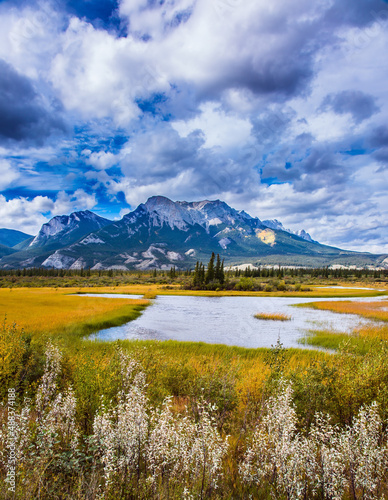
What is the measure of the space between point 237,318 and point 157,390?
30056 mm

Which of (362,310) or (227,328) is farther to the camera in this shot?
(362,310)

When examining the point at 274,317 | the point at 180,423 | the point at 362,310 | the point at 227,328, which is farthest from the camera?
the point at 362,310

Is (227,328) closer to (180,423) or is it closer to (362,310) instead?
(362,310)

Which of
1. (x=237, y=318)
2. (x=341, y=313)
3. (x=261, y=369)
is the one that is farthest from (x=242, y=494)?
(x=341, y=313)

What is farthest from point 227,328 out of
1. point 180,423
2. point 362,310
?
point 180,423

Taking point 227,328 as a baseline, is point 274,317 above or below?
above

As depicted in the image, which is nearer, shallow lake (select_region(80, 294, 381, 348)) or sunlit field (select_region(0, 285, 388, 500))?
sunlit field (select_region(0, 285, 388, 500))

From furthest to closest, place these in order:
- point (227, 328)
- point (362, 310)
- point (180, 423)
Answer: point (362, 310)
point (227, 328)
point (180, 423)

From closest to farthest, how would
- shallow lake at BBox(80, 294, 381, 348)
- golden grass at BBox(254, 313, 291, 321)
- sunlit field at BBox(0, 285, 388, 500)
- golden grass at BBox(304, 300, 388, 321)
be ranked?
sunlit field at BBox(0, 285, 388, 500), shallow lake at BBox(80, 294, 381, 348), golden grass at BBox(304, 300, 388, 321), golden grass at BBox(254, 313, 291, 321)

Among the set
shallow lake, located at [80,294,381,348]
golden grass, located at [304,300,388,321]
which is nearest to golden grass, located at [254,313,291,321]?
shallow lake, located at [80,294,381,348]

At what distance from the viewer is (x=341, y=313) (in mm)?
41531

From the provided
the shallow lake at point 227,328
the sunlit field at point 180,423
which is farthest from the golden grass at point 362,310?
the sunlit field at point 180,423

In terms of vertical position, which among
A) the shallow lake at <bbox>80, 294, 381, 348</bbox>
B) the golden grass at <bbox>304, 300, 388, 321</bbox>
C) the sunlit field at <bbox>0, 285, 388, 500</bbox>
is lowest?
the shallow lake at <bbox>80, 294, 381, 348</bbox>

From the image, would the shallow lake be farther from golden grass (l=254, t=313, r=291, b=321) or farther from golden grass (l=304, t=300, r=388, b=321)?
golden grass (l=304, t=300, r=388, b=321)
